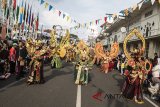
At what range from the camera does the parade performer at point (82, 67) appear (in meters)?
13.6

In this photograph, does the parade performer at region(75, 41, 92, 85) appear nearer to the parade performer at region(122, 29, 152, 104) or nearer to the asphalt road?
the asphalt road

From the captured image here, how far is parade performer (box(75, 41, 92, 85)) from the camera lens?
1359 cm

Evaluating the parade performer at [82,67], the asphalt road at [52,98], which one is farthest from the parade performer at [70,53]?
the asphalt road at [52,98]

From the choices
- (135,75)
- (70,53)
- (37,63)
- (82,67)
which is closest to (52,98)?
(135,75)

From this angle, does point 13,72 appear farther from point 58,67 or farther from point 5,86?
point 58,67

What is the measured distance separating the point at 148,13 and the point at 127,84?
81.2ft

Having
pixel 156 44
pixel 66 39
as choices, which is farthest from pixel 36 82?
pixel 156 44

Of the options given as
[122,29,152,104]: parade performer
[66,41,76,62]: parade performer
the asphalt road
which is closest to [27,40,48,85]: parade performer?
the asphalt road

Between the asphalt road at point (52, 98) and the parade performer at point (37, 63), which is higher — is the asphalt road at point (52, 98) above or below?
below

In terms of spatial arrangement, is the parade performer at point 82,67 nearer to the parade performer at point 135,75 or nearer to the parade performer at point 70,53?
the parade performer at point 135,75

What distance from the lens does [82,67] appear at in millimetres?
13828

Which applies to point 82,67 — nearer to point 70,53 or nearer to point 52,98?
point 52,98

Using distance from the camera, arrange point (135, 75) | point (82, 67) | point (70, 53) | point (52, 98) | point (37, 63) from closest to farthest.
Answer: point (52, 98) < point (135, 75) < point (37, 63) < point (82, 67) < point (70, 53)

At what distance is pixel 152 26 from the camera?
1266 inches
